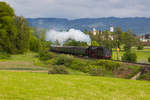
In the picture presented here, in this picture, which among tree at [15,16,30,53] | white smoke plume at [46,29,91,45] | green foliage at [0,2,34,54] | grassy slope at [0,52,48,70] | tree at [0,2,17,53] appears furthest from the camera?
white smoke plume at [46,29,91,45]

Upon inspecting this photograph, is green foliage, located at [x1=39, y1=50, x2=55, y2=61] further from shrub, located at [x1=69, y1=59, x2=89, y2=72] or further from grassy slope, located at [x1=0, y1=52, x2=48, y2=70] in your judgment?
shrub, located at [x1=69, y1=59, x2=89, y2=72]

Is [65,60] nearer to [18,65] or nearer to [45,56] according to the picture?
[18,65]

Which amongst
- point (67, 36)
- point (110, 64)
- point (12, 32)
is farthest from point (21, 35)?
point (110, 64)

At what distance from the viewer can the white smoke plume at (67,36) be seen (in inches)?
2975

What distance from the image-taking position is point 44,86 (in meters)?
11.8

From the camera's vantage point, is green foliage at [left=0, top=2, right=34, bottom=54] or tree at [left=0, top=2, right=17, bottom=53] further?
green foliage at [left=0, top=2, right=34, bottom=54]

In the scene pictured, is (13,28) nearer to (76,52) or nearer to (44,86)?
(76,52)

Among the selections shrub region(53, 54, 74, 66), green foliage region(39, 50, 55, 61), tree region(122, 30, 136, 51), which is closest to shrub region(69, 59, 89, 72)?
shrub region(53, 54, 74, 66)

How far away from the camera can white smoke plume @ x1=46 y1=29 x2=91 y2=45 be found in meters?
75.6

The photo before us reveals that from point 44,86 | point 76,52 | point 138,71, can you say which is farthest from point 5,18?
point 44,86

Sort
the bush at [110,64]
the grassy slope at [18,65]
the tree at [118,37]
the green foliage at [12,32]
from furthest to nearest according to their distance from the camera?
the tree at [118,37]
the green foliage at [12,32]
the grassy slope at [18,65]
the bush at [110,64]

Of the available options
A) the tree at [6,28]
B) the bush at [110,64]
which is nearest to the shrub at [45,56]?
the tree at [6,28]

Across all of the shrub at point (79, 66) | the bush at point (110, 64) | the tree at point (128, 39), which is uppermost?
the tree at point (128, 39)

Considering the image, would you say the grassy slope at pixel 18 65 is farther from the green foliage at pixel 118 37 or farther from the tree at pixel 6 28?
the green foliage at pixel 118 37
